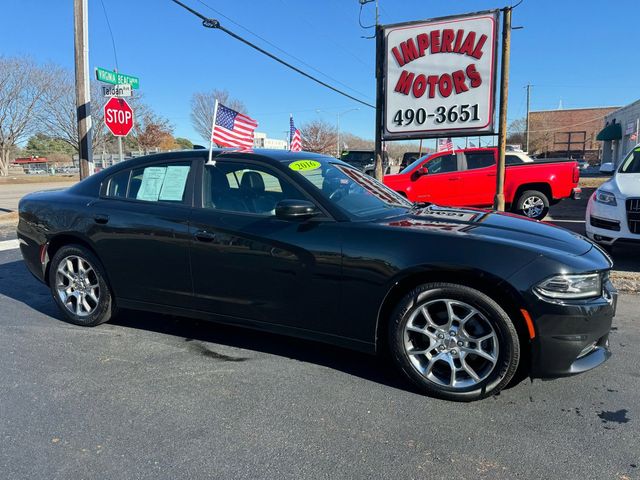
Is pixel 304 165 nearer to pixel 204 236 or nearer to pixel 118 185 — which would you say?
pixel 204 236

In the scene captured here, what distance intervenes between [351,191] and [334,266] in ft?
2.69

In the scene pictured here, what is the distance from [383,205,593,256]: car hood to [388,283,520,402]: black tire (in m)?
0.39

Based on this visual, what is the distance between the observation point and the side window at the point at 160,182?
3.96 m

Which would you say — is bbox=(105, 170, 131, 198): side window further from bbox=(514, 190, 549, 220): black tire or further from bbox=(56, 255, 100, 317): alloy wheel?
bbox=(514, 190, 549, 220): black tire

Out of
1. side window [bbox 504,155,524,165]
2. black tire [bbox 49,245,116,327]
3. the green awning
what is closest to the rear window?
black tire [bbox 49,245,116,327]

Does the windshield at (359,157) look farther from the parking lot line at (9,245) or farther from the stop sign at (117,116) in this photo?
the parking lot line at (9,245)

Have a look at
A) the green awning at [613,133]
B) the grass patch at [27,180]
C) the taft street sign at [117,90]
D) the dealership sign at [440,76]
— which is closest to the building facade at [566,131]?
the green awning at [613,133]

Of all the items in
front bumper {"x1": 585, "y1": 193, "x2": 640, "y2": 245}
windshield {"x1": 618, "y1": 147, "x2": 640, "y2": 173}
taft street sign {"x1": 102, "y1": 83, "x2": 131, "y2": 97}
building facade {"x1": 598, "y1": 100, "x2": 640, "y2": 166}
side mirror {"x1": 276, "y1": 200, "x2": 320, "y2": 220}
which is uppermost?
building facade {"x1": 598, "y1": 100, "x2": 640, "y2": 166}

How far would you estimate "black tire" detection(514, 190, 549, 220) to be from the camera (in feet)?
34.7

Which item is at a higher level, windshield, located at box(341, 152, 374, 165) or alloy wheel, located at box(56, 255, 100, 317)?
windshield, located at box(341, 152, 374, 165)

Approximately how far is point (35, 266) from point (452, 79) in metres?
6.77

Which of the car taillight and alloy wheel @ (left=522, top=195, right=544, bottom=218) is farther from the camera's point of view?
alloy wheel @ (left=522, top=195, right=544, bottom=218)

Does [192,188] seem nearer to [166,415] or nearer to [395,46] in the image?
[166,415]

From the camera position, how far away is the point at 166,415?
2.88 metres
